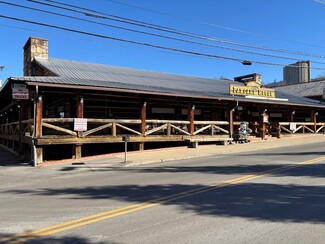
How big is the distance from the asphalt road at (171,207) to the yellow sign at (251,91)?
513 inches

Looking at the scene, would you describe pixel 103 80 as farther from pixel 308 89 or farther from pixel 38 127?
pixel 308 89

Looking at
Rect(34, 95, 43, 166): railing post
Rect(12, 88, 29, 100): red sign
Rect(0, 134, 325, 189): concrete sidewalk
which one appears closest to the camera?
Rect(0, 134, 325, 189): concrete sidewalk

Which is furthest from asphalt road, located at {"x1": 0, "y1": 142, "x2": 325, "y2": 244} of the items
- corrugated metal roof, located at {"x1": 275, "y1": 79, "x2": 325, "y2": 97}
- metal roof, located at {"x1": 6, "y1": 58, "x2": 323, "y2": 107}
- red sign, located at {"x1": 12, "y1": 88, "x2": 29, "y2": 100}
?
corrugated metal roof, located at {"x1": 275, "y1": 79, "x2": 325, "y2": 97}

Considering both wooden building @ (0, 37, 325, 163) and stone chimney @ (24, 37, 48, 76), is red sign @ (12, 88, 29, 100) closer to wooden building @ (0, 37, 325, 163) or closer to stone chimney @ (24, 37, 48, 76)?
wooden building @ (0, 37, 325, 163)

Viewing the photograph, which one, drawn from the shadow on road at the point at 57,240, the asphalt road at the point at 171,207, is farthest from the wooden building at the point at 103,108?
the shadow on road at the point at 57,240

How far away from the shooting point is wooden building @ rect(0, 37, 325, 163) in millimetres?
16094

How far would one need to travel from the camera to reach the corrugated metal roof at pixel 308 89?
45.8 meters

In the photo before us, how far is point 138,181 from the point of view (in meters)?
10.4

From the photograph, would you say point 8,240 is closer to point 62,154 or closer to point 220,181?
point 220,181

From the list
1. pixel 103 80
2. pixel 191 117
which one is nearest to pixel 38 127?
pixel 103 80

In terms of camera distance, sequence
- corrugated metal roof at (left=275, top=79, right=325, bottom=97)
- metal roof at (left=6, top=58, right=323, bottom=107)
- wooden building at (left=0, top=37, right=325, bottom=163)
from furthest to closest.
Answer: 1. corrugated metal roof at (left=275, top=79, right=325, bottom=97)
2. metal roof at (left=6, top=58, right=323, bottom=107)
3. wooden building at (left=0, top=37, right=325, bottom=163)

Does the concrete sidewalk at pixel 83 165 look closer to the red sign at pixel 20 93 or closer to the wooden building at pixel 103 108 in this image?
the wooden building at pixel 103 108

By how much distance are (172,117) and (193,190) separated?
15.9m

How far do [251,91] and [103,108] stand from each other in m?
10.6
